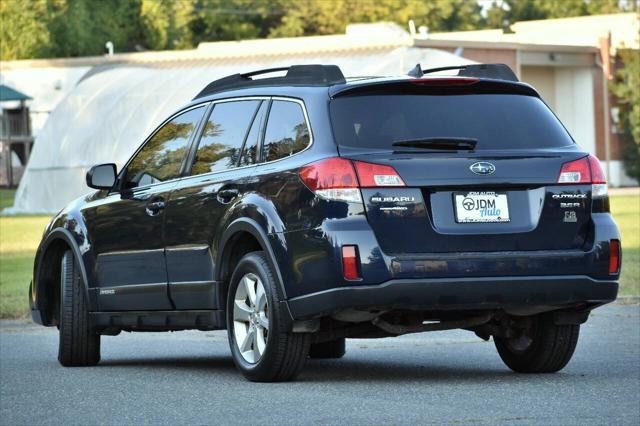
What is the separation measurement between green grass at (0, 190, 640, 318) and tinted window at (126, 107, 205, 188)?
534cm

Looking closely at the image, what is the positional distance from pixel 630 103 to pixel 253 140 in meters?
55.6

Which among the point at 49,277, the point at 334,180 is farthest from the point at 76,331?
the point at 334,180

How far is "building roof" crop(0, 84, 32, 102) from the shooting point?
58562 millimetres

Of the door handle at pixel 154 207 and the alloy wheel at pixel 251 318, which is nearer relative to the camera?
→ the alloy wheel at pixel 251 318

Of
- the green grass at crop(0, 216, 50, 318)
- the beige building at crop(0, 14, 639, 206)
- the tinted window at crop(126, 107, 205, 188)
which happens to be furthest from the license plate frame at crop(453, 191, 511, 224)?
the beige building at crop(0, 14, 639, 206)

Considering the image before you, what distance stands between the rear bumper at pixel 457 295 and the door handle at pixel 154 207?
5.88ft

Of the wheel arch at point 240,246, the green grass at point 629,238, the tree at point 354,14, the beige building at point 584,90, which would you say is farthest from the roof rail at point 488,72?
the tree at point 354,14

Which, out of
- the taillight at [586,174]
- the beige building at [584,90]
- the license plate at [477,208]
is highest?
the taillight at [586,174]

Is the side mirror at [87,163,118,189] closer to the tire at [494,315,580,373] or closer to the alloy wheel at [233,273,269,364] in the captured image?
the alloy wheel at [233,273,269,364]

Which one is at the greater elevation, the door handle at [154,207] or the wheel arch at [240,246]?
the door handle at [154,207]

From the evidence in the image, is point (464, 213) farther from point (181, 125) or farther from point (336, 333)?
point (181, 125)

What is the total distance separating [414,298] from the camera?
28.8ft

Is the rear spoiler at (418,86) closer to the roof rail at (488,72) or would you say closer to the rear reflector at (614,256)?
the roof rail at (488,72)

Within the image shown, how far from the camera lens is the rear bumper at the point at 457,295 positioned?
28.7 feet
